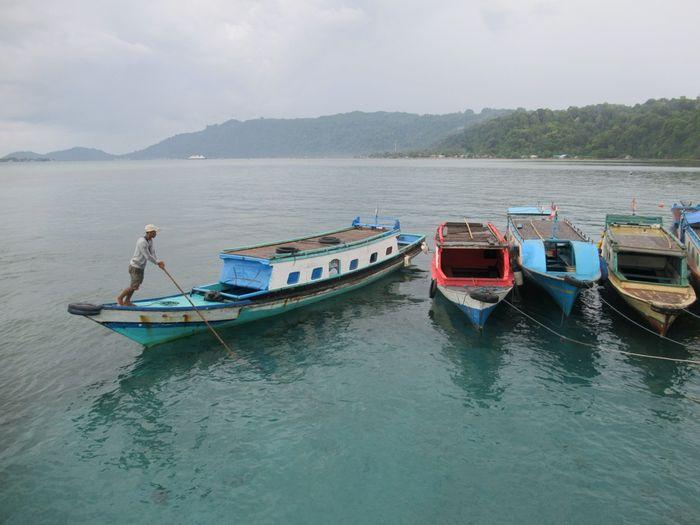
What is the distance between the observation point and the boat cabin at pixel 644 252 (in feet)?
76.0

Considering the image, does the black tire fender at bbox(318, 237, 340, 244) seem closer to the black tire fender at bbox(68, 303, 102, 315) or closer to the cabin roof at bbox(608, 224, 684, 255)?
the black tire fender at bbox(68, 303, 102, 315)

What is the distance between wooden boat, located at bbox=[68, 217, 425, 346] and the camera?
18703mm

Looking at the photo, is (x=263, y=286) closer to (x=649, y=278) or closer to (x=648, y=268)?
(x=649, y=278)

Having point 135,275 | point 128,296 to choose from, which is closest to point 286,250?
point 135,275

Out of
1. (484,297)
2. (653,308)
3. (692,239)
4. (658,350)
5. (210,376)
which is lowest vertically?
(658,350)

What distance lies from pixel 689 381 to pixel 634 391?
2505 mm

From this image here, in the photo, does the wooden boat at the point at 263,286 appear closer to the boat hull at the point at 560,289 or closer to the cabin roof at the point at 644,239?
the boat hull at the point at 560,289

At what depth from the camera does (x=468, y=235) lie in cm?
2789

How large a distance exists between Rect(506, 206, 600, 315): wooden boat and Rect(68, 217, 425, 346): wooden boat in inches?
354

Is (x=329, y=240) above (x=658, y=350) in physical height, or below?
above

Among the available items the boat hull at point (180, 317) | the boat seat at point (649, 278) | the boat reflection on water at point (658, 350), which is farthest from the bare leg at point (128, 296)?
the boat seat at point (649, 278)

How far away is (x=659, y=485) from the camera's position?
477 inches

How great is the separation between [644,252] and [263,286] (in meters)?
19.5

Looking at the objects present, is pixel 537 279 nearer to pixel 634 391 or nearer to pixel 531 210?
pixel 634 391
